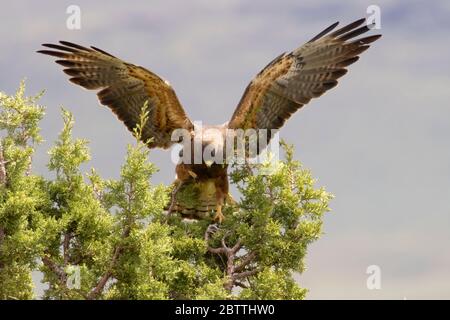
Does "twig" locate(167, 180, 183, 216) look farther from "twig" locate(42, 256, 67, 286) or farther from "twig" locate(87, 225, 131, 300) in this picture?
"twig" locate(42, 256, 67, 286)

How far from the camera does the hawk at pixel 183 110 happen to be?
12.2 metres

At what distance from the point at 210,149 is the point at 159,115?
1.19 m

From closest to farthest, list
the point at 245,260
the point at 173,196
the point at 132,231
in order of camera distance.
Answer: the point at 132,231, the point at 245,260, the point at 173,196

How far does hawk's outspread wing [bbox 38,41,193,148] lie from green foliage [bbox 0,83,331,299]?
68.4 inches

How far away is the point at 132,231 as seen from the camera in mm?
9312

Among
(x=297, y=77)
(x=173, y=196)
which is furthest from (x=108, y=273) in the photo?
(x=297, y=77)

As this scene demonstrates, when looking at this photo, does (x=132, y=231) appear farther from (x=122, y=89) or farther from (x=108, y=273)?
(x=122, y=89)

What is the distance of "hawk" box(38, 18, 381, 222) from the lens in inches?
481

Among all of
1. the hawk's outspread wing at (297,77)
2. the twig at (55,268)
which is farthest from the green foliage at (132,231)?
the hawk's outspread wing at (297,77)

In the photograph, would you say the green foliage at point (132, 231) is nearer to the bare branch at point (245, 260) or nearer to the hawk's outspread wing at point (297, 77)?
the bare branch at point (245, 260)

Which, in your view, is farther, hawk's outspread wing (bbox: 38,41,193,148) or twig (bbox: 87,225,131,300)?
hawk's outspread wing (bbox: 38,41,193,148)

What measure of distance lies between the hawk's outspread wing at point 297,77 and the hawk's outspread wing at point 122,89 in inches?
41.3

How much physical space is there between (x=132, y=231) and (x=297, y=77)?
4.96 m

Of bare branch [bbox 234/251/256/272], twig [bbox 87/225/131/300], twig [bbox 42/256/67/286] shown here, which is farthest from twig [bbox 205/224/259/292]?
twig [bbox 42/256/67/286]
